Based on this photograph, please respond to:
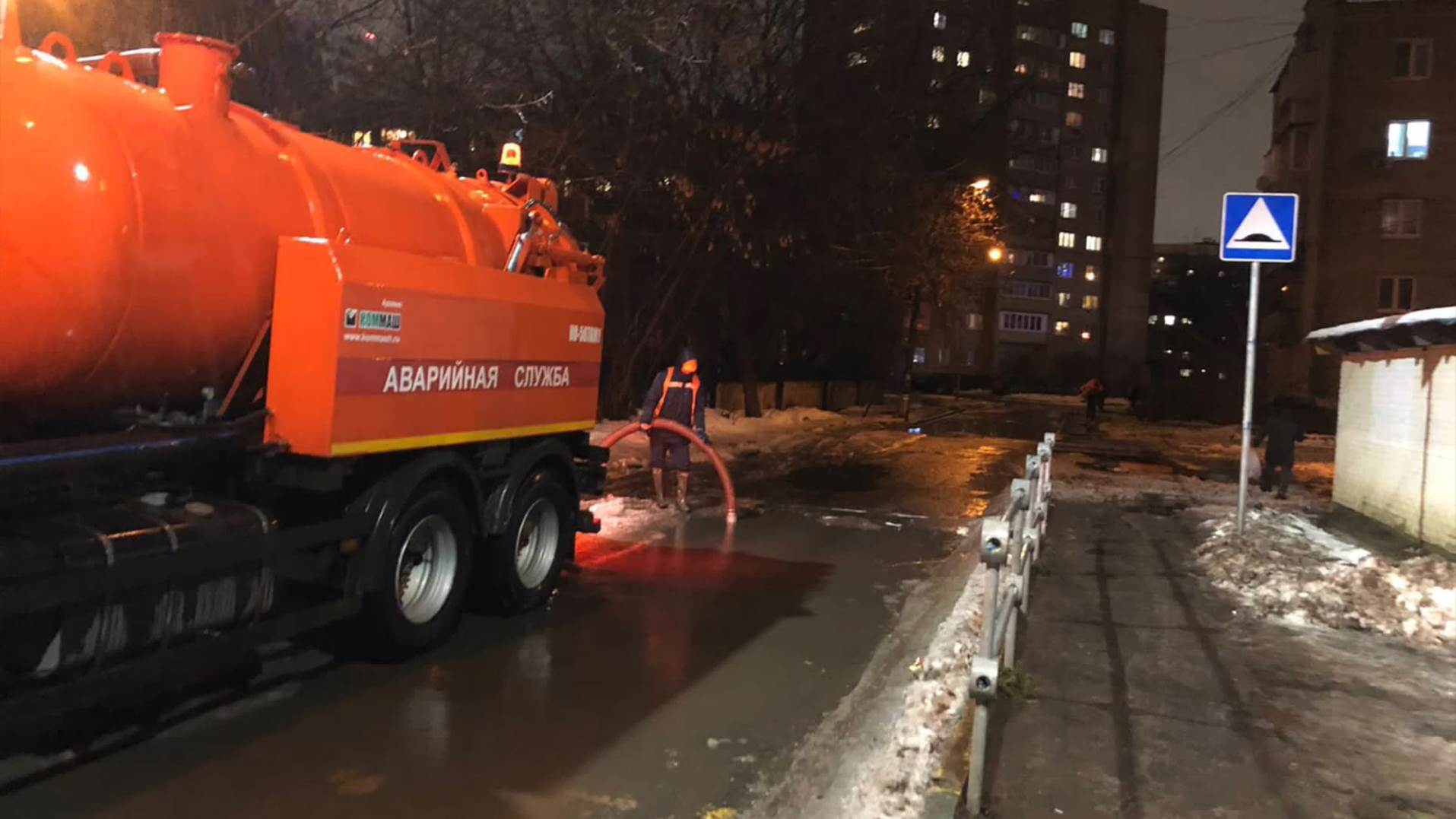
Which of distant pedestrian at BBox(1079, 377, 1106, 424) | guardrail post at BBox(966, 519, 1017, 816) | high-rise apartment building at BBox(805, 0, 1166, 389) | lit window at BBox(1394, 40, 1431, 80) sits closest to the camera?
guardrail post at BBox(966, 519, 1017, 816)

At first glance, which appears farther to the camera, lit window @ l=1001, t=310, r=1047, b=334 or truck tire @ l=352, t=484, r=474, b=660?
lit window @ l=1001, t=310, r=1047, b=334

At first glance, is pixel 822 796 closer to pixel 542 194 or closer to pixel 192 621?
pixel 192 621

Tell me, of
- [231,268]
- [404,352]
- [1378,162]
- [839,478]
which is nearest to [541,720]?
[404,352]

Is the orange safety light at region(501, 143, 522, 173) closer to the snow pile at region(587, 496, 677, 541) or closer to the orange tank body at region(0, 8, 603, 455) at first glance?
the orange tank body at region(0, 8, 603, 455)

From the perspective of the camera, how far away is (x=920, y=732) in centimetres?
486

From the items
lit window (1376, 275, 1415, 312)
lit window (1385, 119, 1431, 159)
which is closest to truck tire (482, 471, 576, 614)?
lit window (1376, 275, 1415, 312)

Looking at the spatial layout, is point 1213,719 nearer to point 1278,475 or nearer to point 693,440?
point 693,440

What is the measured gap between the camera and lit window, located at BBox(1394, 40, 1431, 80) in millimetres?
33094

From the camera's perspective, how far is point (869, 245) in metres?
26.0

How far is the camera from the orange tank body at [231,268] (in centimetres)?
422

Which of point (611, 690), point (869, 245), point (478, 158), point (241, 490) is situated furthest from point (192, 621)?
point (869, 245)

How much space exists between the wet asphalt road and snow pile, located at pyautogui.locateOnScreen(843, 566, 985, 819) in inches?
19.0

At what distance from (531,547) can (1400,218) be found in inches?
1417

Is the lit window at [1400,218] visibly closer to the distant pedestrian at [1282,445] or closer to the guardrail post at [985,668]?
the distant pedestrian at [1282,445]
